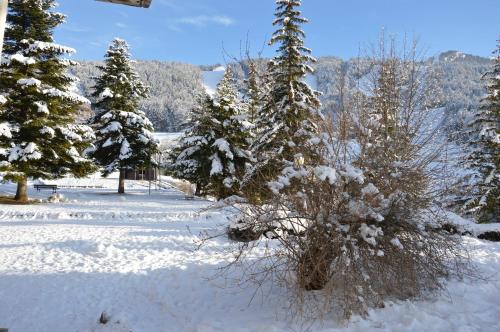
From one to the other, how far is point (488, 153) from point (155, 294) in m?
20.1

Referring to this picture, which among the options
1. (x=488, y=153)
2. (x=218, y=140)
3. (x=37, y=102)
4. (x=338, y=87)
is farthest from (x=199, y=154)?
(x=338, y=87)

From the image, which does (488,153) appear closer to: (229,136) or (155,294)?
(229,136)

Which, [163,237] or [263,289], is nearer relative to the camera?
[263,289]

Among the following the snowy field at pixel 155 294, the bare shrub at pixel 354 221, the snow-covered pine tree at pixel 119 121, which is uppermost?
the snow-covered pine tree at pixel 119 121

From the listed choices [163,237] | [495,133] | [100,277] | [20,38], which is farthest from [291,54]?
[100,277]

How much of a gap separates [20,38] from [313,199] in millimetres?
21173

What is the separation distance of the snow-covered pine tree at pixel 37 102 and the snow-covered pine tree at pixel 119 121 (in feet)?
21.9

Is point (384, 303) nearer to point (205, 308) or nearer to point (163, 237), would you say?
point (205, 308)

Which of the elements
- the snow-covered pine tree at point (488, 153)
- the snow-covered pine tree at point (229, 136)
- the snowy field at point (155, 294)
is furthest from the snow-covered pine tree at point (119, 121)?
the snow-covered pine tree at point (488, 153)

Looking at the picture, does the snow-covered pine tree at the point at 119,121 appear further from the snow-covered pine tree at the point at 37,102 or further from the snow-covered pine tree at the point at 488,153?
the snow-covered pine tree at the point at 488,153

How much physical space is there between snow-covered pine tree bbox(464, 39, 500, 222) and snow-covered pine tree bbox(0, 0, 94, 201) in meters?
21.1

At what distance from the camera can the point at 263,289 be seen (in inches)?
292

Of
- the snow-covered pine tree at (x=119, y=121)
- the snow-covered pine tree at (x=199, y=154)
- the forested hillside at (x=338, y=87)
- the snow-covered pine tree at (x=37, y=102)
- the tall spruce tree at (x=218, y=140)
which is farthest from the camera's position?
the snow-covered pine tree at (x=119, y=121)

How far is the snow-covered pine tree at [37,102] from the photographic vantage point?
19.2m
